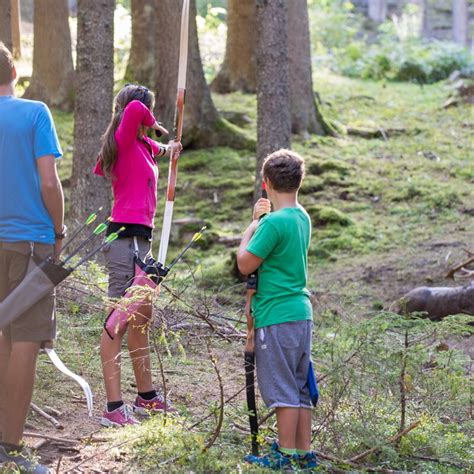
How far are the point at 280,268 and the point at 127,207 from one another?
1271mm

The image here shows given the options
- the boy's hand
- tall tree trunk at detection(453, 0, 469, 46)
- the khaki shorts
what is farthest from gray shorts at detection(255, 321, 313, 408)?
tall tree trunk at detection(453, 0, 469, 46)

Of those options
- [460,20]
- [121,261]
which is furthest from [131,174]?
[460,20]

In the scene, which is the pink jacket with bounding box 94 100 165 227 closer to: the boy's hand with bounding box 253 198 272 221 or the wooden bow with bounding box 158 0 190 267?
the wooden bow with bounding box 158 0 190 267

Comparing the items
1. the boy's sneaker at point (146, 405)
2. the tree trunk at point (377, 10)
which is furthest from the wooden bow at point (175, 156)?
the tree trunk at point (377, 10)

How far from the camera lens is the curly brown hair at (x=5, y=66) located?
15.3 feet

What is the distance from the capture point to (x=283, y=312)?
4.74 m

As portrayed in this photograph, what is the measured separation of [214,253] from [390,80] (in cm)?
1195

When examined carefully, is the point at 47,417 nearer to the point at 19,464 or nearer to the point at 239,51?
the point at 19,464

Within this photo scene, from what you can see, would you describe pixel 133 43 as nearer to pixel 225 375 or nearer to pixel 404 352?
pixel 225 375

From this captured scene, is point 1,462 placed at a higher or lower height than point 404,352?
lower

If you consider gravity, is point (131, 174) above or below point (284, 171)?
below

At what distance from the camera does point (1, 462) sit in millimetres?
4586

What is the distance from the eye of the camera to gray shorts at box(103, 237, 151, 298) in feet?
18.7

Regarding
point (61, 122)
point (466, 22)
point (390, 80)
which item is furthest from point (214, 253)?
point (466, 22)
